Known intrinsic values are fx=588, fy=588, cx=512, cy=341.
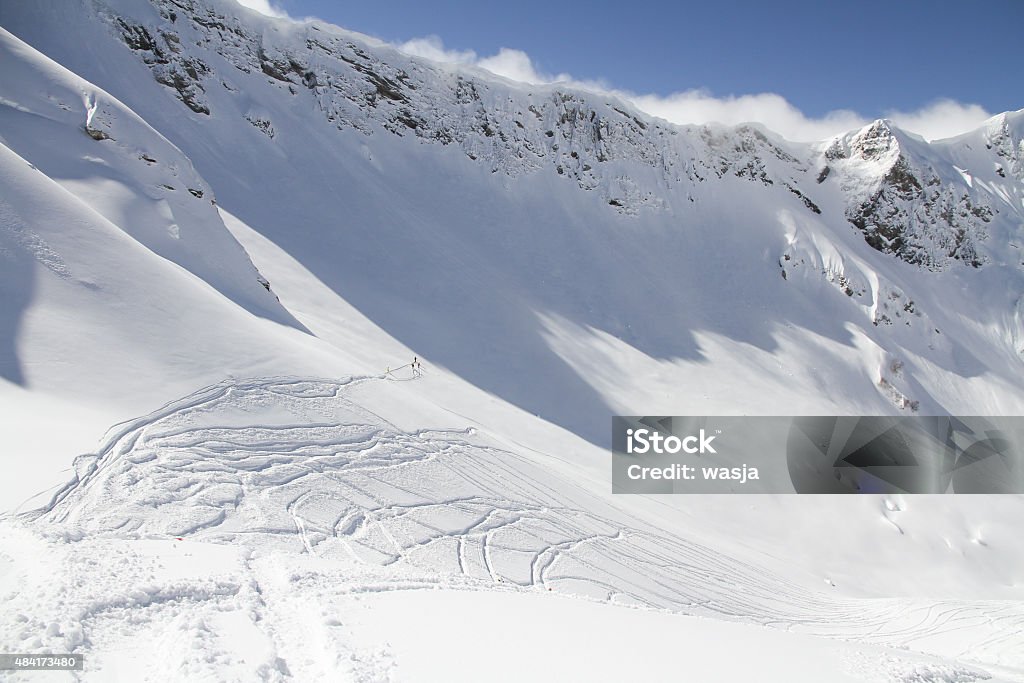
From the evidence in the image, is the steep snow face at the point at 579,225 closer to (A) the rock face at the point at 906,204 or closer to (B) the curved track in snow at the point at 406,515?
(A) the rock face at the point at 906,204

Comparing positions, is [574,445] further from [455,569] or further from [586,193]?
[586,193]

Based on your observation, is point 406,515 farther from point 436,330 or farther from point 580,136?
point 580,136

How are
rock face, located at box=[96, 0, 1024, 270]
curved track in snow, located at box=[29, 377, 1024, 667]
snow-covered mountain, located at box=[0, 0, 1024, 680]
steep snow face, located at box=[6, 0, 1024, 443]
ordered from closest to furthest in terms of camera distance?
curved track in snow, located at box=[29, 377, 1024, 667], snow-covered mountain, located at box=[0, 0, 1024, 680], steep snow face, located at box=[6, 0, 1024, 443], rock face, located at box=[96, 0, 1024, 270]

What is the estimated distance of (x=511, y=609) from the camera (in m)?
6.79

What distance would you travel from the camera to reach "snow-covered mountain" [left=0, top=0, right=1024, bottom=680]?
7.87 meters

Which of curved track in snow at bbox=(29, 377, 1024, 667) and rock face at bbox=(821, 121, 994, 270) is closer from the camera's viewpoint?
curved track in snow at bbox=(29, 377, 1024, 667)

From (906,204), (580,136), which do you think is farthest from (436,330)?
(906,204)

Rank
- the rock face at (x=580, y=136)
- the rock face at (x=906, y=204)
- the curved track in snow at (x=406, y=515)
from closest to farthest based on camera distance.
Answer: the curved track in snow at (x=406, y=515) → the rock face at (x=580, y=136) → the rock face at (x=906, y=204)

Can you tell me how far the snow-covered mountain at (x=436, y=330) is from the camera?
787 cm

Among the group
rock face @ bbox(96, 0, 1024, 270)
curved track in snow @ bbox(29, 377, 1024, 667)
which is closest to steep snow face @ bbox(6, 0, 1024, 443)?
rock face @ bbox(96, 0, 1024, 270)

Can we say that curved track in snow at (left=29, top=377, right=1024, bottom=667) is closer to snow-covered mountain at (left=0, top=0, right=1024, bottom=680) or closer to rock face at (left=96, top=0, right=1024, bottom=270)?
snow-covered mountain at (left=0, top=0, right=1024, bottom=680)

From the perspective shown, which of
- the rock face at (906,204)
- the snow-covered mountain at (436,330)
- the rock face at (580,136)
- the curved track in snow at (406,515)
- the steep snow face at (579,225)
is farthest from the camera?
the rock face at (906,204)

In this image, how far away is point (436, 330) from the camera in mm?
24078

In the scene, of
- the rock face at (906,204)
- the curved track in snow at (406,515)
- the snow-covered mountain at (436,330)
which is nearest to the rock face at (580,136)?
the rock face at (906,204)
